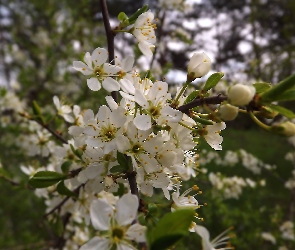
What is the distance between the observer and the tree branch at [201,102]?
35.1 inches

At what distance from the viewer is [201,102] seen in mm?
928

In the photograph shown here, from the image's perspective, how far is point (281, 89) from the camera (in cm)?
79

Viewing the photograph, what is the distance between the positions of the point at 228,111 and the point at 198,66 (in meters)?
0.25

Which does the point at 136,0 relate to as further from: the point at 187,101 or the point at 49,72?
the point at 187,101

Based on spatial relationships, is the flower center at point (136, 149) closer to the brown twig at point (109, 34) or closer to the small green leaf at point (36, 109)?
the brown twig at point (109, 34)

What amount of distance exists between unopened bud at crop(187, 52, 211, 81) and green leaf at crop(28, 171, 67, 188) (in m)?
0.57

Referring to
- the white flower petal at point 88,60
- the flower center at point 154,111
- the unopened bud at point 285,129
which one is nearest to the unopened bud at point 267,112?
the unopened bud at point 285,129

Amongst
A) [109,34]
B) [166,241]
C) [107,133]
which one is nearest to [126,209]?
[166,241]

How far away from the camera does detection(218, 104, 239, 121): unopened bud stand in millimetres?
829

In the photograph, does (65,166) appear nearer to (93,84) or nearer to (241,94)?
(93,84)

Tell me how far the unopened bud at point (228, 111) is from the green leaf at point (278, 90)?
0.23 ft

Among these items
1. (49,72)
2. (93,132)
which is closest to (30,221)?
(49,72)

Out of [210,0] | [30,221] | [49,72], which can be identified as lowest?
[30,221]

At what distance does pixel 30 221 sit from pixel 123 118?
4286 mm
